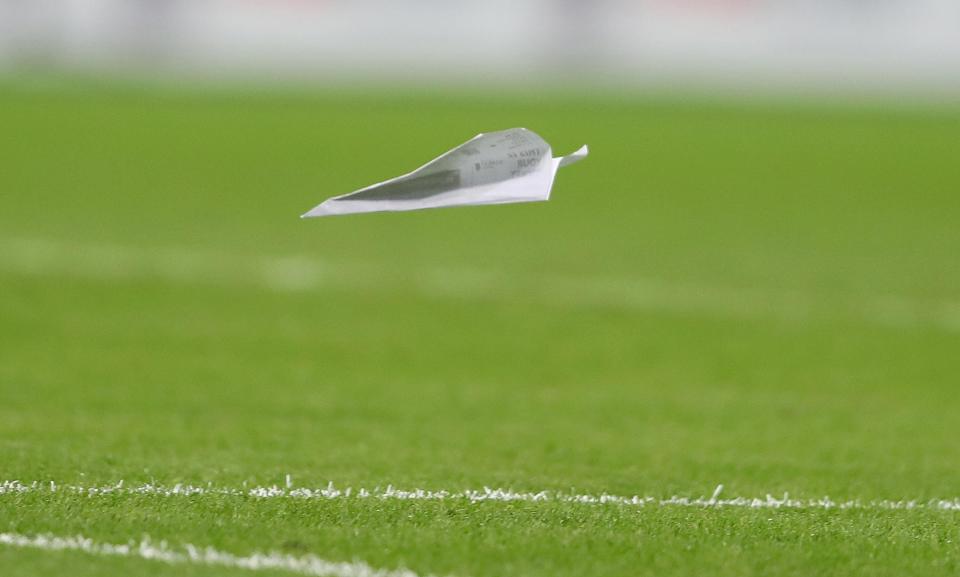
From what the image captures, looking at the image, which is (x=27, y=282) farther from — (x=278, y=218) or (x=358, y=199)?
(x=358, y=199)

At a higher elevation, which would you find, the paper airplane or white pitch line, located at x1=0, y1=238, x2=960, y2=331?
the paper airplane

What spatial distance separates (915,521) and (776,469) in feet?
3.00

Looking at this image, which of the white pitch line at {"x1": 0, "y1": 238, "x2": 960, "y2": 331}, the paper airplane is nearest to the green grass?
the white pitch line at {"x1": 0, "y1": 238, "x2": 960, "y2": 331}

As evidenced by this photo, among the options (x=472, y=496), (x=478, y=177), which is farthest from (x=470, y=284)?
(x=478, y=177)

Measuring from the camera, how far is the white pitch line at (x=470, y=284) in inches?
392

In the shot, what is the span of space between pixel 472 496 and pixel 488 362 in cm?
334

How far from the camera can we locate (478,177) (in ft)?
13.3

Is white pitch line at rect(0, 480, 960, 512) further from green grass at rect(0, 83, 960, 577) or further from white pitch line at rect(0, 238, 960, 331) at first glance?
white pitch line at rect(0, 238, 960, 331)

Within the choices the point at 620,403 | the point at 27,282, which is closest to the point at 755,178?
the point at 27,282

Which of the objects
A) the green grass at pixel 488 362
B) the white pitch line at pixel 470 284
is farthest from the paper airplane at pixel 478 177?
the white pitch line at pixel 470 284

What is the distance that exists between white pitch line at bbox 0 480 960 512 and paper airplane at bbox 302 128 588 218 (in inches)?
35.3

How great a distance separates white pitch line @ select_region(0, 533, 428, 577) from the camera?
3.67 m

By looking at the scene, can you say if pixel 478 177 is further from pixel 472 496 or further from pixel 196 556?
pixel 196 556

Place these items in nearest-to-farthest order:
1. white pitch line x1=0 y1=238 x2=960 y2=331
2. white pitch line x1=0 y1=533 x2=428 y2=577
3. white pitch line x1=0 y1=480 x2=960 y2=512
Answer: white pitch line x1=0 y1=533 x2=428 y2=577, white pitch line x1=0 y1=480 x2=960 y2=512, white pitch line x1=0 y1=238 x2=960 y2=331
